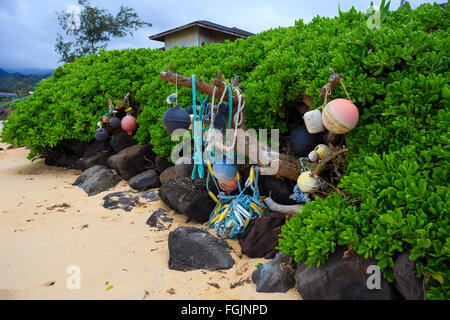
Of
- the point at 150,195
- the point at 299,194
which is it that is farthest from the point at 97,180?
the point at 299,194

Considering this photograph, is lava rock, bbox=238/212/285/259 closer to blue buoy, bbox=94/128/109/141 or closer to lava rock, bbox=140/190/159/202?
lava rock, bbox=140/190/159/202

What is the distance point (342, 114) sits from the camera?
2578mm

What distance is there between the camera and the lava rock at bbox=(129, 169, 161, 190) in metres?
5.43

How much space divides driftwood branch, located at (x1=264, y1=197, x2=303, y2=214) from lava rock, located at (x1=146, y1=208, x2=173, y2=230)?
1426 mm

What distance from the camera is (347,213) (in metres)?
2.23

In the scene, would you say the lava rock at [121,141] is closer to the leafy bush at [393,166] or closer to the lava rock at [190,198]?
the lava rock at [190,198]

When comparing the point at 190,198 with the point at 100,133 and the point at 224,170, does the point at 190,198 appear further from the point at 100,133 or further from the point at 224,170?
the point at 100,133

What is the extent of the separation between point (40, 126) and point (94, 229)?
15.3 ft

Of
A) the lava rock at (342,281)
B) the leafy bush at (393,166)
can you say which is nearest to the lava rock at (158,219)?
the leafy bush at (393,166)

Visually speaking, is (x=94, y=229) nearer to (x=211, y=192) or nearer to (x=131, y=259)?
(x=131, y=259)

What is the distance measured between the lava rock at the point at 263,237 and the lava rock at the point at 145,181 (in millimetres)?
2703

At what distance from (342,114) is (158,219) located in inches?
108

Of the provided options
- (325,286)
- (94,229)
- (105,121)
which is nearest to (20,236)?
(94,229)
